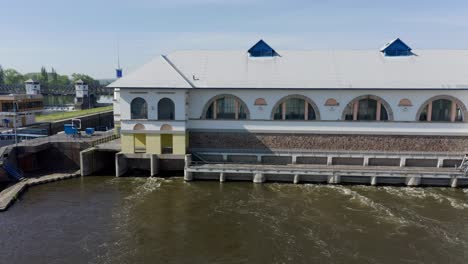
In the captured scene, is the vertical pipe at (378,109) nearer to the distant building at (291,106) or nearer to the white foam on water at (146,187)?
the distant building at (291,106)

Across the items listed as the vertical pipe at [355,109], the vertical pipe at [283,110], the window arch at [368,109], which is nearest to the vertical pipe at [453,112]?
the window arch at [368,109]

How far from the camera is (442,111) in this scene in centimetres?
2683

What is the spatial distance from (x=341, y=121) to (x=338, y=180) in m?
5.20

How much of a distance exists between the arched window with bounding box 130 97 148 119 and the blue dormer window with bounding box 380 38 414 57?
68.8 feet

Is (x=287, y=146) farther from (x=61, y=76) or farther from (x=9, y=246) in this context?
(x=61, y=76)

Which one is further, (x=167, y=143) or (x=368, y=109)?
(x=368, y=109)

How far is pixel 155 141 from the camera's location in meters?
26.4

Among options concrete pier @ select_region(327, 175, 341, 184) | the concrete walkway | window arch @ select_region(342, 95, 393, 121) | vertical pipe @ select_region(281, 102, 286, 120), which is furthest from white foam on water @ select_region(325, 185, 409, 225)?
the concrete walkway

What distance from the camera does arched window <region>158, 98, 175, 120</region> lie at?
26438mm

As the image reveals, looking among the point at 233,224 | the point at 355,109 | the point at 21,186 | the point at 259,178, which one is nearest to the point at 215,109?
the point at 259,178

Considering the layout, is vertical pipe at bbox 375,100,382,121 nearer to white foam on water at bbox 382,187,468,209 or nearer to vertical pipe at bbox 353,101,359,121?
vertical pipe at bbox 353,101,359,121

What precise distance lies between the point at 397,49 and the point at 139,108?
73.1 feet

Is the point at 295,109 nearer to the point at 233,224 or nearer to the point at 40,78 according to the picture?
the point at 233,224

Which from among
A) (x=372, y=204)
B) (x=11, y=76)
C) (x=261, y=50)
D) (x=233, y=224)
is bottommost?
(x=233, y=224)
